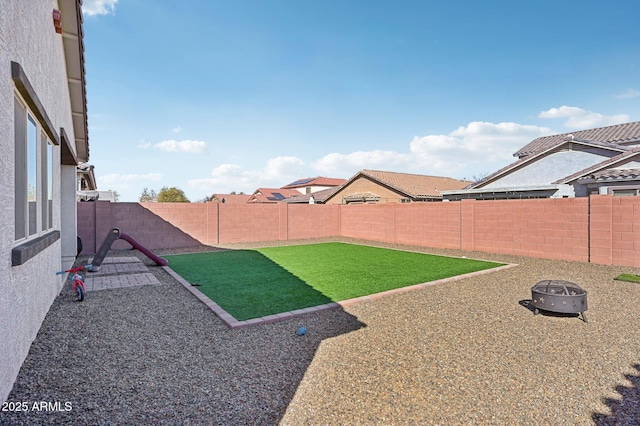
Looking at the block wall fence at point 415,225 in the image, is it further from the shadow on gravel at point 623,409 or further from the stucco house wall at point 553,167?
the stucco house wall at point 553,167

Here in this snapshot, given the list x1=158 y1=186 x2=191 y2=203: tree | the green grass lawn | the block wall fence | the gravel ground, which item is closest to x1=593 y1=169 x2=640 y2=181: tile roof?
the block wall fence

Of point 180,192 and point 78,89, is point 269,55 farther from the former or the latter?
point 180,192

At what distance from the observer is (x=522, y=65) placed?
15102mm

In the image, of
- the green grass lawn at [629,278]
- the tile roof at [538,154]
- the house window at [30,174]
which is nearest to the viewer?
the house window at [30,174]

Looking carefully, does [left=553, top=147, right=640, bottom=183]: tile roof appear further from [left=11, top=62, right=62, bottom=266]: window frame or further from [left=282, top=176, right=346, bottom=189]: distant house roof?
[left=282, top=176, right=346, bottom=189]: distant house roof

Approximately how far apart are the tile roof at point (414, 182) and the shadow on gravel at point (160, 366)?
22662 millimetres

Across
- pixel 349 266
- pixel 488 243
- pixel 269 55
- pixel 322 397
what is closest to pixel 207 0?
pixel 269 55

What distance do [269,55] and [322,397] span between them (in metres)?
14.9

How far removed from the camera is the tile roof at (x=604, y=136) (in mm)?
19328

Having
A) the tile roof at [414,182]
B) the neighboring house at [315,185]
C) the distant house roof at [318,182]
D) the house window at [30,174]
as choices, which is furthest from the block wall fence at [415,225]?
the distant house roof at [318,182]

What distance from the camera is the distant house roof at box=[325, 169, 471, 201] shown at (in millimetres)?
26464

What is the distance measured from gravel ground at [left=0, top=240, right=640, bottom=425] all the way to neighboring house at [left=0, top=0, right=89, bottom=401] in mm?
506

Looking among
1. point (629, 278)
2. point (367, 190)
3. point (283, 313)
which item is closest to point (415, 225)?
point (629, 278)

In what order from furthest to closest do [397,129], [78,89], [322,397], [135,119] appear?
1. [397,129]
2. [135,119]
3. [78,89]
4. [322,397]
